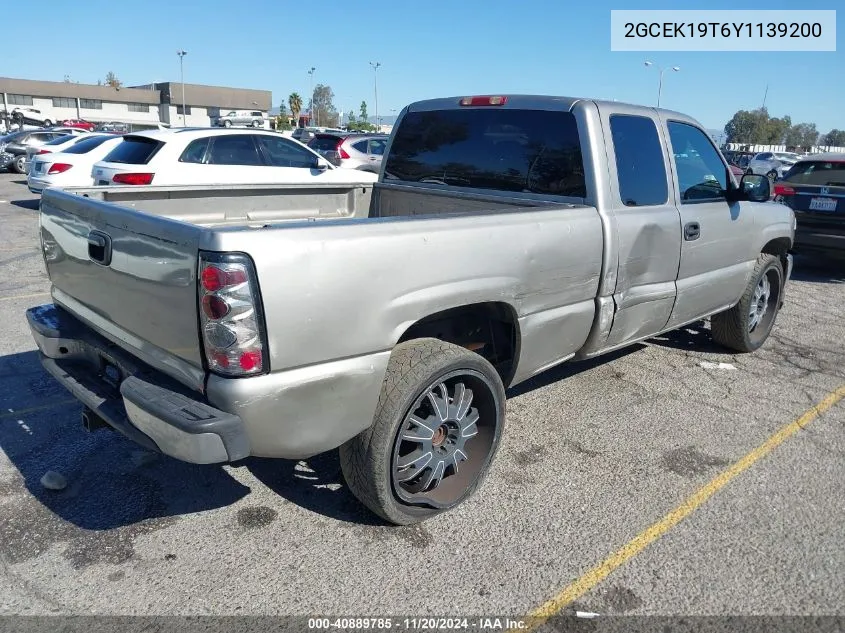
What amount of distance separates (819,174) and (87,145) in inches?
507

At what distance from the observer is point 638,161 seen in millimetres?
4098

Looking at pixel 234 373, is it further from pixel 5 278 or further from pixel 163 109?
pixel 163 109

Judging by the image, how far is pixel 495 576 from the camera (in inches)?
110

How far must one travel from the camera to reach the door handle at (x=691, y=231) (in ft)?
14.4

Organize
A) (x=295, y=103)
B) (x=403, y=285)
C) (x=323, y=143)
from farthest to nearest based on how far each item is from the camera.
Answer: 1. (x=295, y=103)
2. (x=323, y=143)
3. (x=403, y=285)

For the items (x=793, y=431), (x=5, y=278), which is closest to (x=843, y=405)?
(x=793, y=431)

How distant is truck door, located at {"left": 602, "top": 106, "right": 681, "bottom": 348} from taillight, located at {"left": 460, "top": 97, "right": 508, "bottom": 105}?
0.69 metres

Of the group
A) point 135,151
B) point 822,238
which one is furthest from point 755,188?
point 135,151

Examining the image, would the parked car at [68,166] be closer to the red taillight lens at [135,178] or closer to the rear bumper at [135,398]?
the red taillight lens at [135,178]

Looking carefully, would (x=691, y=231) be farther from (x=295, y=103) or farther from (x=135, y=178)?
(x=295, y=103)

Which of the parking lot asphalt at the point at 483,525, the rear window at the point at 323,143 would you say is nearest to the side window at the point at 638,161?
the parking lot asphalt at the point at 483,525

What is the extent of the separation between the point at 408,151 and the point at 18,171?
22.4 metres

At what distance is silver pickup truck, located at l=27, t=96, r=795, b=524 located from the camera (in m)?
2.44

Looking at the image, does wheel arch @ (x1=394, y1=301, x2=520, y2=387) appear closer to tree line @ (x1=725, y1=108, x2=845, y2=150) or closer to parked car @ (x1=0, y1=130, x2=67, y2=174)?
parked car @ (x1=0, y1=130, x2=67, y2=174)
